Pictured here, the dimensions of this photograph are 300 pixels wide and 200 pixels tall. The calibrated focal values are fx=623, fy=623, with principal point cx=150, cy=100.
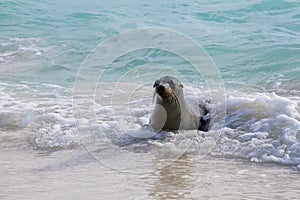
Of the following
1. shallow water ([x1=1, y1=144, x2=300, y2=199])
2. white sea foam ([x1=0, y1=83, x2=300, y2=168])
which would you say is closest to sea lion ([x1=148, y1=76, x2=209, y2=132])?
white sea foam ([x1=0, y1=83, x2=300, y2=168])

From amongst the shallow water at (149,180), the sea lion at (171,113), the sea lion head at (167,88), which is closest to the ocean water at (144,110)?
the shallow water at (149,180)

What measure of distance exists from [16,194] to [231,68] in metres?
6.44

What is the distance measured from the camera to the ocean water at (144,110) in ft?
13.8

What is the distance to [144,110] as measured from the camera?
671 cm

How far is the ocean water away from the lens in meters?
4.20

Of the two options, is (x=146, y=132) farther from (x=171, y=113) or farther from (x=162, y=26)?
(x=162, y=26)

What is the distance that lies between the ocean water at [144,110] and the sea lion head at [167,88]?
352mm

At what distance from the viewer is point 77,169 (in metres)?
4.59

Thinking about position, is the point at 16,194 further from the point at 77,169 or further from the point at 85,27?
the point at 85,27

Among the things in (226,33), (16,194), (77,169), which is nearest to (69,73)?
(226,33)

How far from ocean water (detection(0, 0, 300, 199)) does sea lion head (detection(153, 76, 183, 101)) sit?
0.35 metres

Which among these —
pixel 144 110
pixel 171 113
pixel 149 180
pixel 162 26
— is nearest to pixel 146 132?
pixel 171 113

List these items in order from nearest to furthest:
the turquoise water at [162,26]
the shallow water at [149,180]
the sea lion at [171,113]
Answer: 1. the shallow water at [149,180]
2. the sea lion at [171,113]
3. the turquoise water at [162,26]

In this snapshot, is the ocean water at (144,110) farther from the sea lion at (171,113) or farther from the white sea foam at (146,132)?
the sea lion at (171,113)
